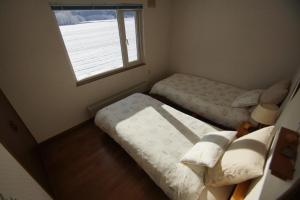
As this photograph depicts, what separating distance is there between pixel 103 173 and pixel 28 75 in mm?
1517

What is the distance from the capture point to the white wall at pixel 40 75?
1.55 metres

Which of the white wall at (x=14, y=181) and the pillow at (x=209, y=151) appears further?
the pillow at (x=209, y=151)

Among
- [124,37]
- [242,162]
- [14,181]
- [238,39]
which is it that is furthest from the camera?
[124,37]

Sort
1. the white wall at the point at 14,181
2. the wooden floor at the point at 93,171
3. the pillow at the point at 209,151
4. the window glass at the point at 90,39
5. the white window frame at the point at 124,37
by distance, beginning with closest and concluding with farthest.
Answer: the white wall at the point at 14,181 < the pillow at the point at 209,151 < the wooden floor at the point at 93,171 < the window glass at the point at 90,39 < the white window frame at the point at 124,37

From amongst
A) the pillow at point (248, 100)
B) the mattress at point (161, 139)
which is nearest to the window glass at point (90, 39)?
the mattress at point (161, 139)

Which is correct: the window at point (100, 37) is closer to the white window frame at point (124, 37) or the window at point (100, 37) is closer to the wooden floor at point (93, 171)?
the white window frame at point (124, 37)

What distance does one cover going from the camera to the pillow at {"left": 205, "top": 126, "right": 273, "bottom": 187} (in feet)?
3.13

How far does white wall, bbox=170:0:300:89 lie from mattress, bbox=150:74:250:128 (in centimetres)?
30

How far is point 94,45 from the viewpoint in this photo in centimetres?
232

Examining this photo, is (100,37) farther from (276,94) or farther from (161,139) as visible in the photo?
(276,94)

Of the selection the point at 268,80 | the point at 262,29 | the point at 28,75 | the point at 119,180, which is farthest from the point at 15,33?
the point at 268,80

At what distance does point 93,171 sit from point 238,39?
117 inches

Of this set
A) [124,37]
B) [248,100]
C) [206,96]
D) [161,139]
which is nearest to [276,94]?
[248,100]

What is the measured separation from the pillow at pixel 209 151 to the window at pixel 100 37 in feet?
6.34
